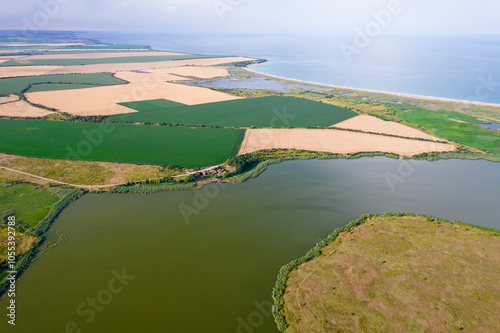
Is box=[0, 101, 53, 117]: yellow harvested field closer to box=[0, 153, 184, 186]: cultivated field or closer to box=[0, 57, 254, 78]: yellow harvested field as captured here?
box=[0, 153, 184, 186]: cultivated field

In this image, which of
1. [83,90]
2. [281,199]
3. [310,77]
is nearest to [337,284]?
[281,199]

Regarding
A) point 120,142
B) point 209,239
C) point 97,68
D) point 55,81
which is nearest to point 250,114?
point 120,142

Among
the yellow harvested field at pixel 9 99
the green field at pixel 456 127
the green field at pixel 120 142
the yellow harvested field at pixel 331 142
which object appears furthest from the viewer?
the yellow harvested field at pixel 9 99

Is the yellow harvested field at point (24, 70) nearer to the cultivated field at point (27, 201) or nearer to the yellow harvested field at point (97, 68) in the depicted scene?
the yellow harvested field at point (97, 68)

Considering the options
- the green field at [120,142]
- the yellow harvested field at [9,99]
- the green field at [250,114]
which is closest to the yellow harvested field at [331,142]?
the green field at [120,142]

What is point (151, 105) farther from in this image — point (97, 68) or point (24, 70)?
point (24, 70)

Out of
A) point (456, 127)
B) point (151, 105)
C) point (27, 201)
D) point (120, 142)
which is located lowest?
point (27, 201)
